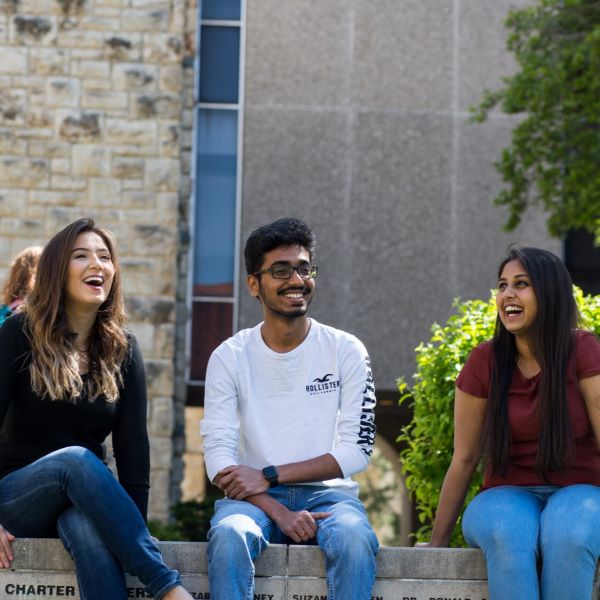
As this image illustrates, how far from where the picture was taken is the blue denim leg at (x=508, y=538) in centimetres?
479

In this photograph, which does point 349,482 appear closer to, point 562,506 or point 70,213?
point 562,506

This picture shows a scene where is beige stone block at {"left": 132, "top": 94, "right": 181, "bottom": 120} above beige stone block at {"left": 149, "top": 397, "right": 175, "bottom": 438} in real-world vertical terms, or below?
above

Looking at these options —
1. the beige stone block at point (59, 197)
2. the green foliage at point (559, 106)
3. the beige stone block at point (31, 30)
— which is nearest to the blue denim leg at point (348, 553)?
the green foliage at point (559, 106)

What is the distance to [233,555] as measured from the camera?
4.84 metres

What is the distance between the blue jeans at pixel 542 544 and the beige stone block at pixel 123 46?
27.3 feet

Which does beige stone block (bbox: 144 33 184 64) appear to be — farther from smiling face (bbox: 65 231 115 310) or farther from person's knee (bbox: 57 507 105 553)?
person's knee (bbox: 57 507 105 553)

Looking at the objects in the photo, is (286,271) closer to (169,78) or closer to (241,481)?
(241,481)

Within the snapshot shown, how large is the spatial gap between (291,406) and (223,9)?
31.6ft

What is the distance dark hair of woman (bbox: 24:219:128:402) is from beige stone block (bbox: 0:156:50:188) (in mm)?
6974

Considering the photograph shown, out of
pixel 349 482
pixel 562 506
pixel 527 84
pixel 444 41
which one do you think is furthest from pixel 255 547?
Result: pixel 444 41

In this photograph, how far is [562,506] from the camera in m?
4.94

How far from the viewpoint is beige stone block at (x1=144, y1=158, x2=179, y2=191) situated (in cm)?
1231

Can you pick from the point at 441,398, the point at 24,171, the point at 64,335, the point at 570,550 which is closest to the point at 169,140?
the point at 24,171

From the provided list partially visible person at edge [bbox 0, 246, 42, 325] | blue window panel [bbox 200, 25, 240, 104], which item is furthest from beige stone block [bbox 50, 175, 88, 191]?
partially visible person at edge [bbox 0, 246, 42, 325]
